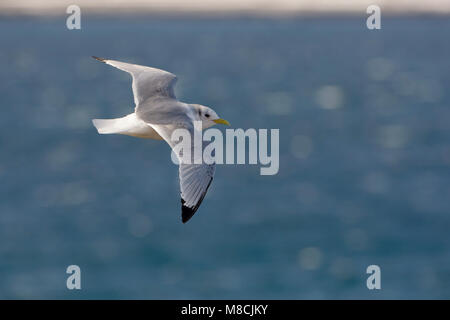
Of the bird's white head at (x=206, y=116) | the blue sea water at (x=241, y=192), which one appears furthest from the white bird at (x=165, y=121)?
the blue sea water at (x=241, y=192)

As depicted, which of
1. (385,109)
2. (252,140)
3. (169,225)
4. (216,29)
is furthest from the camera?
(216,29)

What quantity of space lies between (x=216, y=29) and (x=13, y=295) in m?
96.5

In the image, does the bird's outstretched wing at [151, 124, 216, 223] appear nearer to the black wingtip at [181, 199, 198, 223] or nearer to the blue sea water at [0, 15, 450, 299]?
the black wingtip at [181, 199, 198, 223]

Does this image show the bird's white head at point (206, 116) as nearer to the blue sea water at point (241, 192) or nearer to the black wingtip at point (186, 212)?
the black wingtip at point (186, 212)

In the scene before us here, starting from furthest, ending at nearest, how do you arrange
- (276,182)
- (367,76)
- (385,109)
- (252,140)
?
(367,76), (385,109), (276,182), (252,140)

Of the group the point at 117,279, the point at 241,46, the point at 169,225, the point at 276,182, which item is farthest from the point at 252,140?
the point at 241,46

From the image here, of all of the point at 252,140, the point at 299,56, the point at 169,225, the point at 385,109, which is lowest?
the point at 252,140

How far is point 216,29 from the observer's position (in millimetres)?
121250

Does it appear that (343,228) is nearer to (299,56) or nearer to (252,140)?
(252,140)

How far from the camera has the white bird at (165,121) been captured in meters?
5.75

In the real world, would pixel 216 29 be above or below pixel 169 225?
above

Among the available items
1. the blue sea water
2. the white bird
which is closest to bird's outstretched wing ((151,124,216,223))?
the white bird

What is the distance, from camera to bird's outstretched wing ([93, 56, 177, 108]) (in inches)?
273

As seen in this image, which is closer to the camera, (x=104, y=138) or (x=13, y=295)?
(x=13, y=295)
